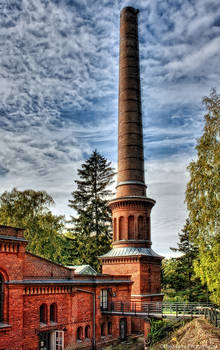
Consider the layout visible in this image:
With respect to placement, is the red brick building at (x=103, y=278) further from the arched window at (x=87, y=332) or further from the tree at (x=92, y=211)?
the tree at (x=92, y=211)

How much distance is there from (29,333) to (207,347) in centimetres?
971

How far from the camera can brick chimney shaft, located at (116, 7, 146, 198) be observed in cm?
2947

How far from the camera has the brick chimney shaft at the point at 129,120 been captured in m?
29.5

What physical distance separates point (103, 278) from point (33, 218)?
39.8 feet

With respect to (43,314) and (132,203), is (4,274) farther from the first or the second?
(132,203)

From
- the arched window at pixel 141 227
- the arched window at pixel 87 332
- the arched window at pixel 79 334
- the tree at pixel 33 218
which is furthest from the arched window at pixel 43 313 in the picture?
the tree at pixel 33 218

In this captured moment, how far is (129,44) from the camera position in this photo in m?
32.0

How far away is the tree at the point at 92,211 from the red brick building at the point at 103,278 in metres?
8.84

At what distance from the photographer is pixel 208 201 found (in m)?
17.4

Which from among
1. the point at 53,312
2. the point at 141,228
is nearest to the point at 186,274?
the point at 141,228

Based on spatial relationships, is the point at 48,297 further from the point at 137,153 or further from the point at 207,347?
the point at 137,153

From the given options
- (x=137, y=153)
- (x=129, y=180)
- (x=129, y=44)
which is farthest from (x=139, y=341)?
(x=129, y=44)

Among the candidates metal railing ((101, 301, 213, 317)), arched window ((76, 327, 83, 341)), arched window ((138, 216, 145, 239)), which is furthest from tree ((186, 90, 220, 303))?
→ arched window ((138, 216, 145, 239))

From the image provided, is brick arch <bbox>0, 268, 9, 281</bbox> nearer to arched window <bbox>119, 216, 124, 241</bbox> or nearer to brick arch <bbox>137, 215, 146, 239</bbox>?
arched window <bbox>119, 216, 124, 241</bbox>
